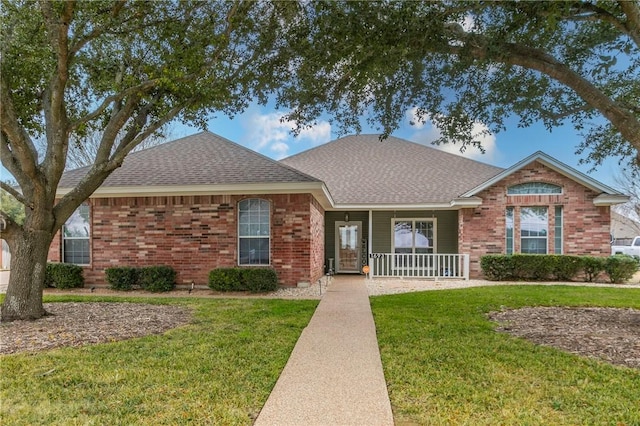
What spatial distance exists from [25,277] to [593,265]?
15.9 metres

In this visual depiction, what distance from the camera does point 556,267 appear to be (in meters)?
12.9

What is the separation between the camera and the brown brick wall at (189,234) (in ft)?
35.4

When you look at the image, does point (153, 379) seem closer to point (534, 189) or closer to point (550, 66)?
point (550, 66)

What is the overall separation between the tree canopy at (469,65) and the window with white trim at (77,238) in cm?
800

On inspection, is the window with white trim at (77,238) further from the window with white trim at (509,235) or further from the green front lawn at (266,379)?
the window with white trim at (509,235)

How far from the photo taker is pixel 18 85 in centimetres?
684

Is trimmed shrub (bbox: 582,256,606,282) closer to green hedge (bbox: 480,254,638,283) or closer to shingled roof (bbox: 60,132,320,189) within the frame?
green hedge (bbox: 480,254,638,283)

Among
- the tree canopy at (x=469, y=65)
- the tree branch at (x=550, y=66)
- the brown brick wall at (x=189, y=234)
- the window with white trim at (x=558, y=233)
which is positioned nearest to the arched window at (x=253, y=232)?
the brown brick wall at (x=189, y=234)

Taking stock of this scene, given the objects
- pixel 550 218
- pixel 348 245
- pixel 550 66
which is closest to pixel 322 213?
pixel 348 245

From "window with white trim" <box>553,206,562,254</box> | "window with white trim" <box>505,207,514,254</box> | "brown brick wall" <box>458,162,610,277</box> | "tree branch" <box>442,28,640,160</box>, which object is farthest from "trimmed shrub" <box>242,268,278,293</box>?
"window with white trim" <box>553,206,562,254</box>

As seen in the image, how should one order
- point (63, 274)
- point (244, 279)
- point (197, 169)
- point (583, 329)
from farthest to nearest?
point (197, 169) < point (63, 274) < point (244, 279) < point (583, 329)

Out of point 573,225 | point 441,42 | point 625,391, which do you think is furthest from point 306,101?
point 573,225

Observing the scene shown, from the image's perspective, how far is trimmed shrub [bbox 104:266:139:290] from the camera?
1059 centimetres

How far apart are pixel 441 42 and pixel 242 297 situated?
7.16m
